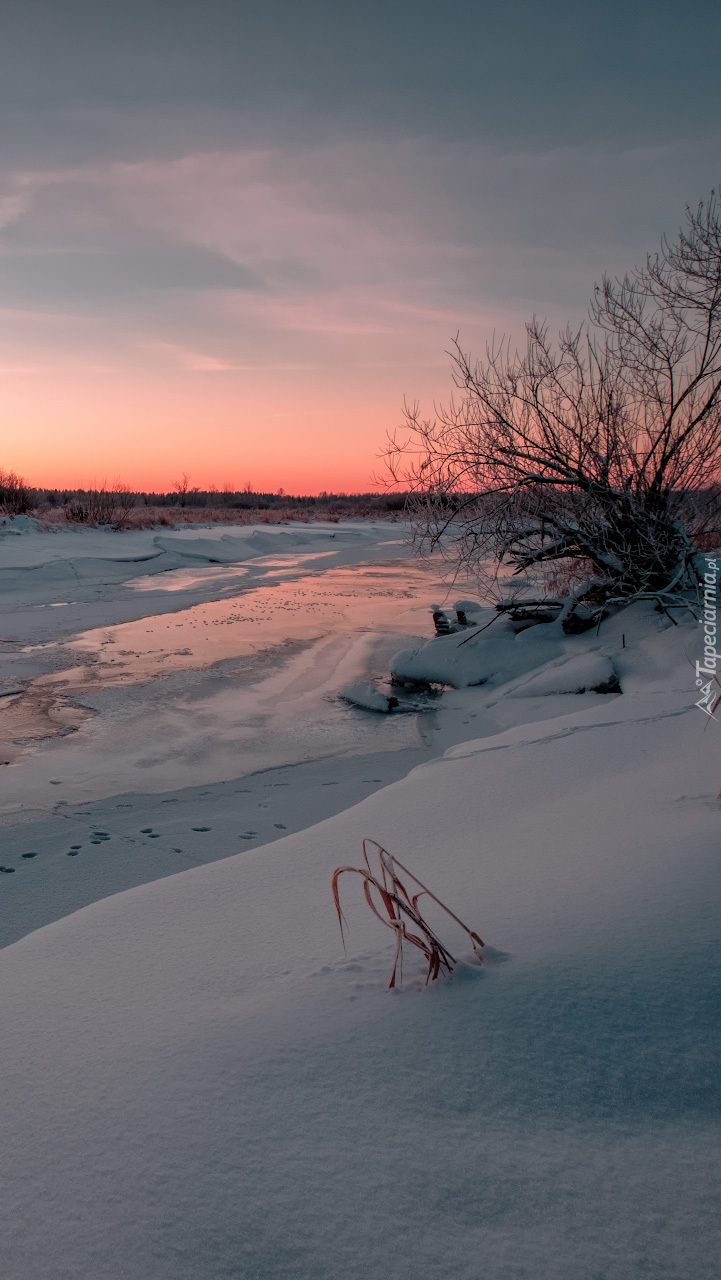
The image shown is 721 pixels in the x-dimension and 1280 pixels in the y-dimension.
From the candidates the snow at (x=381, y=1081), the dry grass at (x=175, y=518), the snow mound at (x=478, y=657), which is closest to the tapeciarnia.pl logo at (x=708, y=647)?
the snow mound at (x=478, y=657)

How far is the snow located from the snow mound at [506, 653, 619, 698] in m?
3.49

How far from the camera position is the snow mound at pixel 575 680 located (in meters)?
5.61

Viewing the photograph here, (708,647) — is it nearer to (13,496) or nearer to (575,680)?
(575,680)

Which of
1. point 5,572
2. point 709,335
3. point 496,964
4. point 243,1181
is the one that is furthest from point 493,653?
point 5,572

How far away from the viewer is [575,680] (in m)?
5.74

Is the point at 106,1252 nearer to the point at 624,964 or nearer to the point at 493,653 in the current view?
the point at 624,964

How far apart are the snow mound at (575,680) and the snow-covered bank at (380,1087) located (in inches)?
141

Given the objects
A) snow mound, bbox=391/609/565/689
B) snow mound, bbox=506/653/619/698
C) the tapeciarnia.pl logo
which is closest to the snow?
the tapeciarnia.pl logo

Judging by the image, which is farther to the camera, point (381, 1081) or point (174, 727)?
point (174, 727)

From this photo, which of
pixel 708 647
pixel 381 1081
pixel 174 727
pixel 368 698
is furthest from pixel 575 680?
pixel 381 1081

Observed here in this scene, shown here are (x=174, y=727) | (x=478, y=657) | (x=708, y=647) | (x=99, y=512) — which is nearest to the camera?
(x=174, y=727)

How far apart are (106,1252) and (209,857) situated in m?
2.24

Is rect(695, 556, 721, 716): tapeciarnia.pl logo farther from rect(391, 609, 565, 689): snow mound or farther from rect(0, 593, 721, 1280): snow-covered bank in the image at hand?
rect(0, 593, 721, 1280): snow-covered bank

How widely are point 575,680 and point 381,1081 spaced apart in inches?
192
